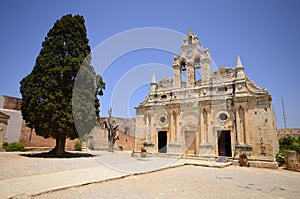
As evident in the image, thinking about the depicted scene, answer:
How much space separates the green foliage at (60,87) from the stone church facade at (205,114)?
7550 millimetres

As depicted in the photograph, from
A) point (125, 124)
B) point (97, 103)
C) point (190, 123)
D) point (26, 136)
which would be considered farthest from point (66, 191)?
point (125, 124)

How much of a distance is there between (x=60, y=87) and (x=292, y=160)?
1899 cm

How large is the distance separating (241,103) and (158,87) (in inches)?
387

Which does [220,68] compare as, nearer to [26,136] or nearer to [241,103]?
[241,103]

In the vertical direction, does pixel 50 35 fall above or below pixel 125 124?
above

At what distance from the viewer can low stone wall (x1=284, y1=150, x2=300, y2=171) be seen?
13.5 meters

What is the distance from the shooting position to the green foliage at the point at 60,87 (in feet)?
48.8

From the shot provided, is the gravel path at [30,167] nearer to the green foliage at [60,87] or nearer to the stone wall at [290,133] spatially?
the green foliage at [60,87]

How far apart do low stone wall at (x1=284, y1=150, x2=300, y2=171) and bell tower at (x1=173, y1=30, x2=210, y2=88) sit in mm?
9595

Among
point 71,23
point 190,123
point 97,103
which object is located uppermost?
point 71,23

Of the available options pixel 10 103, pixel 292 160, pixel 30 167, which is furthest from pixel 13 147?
pixel 292 160

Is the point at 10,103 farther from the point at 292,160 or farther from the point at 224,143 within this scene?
the point at 292,160

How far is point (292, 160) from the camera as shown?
1366cm

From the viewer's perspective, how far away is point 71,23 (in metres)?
17.7
